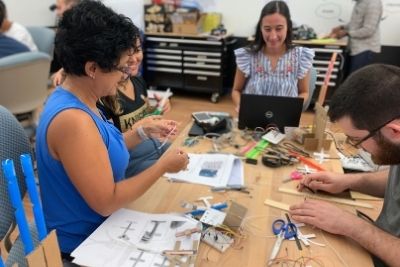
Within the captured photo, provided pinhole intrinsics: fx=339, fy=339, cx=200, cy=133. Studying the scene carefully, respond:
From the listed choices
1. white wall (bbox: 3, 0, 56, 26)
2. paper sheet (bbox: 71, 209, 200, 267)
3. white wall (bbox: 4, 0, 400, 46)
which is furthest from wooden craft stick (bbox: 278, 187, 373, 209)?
white wall (bbox: 3, 0, 56, 26)

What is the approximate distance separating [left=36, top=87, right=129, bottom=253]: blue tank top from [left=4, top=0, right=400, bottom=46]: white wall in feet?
10.8

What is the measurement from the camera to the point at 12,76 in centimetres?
215

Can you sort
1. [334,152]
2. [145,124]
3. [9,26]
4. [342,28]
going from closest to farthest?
1. [145,124]
2. [334,152]
3. [9,26]
4. [342,28]

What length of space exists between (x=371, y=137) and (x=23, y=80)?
83.0 inches

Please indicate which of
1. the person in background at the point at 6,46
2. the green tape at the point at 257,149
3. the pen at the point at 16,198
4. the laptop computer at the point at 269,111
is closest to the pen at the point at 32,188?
the pen at the point at 16,198

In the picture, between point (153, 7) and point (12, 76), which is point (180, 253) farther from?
point (153, 7)

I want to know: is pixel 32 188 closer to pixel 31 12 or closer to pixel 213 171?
pixel 213 171

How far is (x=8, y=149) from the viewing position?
3.79 feet

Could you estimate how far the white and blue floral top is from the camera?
2229 mm

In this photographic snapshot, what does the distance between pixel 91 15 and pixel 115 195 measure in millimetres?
552

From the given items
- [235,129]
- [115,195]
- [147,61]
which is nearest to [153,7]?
[147,61]

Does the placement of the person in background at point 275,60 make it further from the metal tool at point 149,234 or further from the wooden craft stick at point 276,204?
the metal tool at point 149,234

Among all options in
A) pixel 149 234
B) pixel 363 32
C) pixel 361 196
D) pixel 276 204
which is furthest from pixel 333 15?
pixel 149 234

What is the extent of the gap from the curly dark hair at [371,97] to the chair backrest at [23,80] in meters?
1.93
